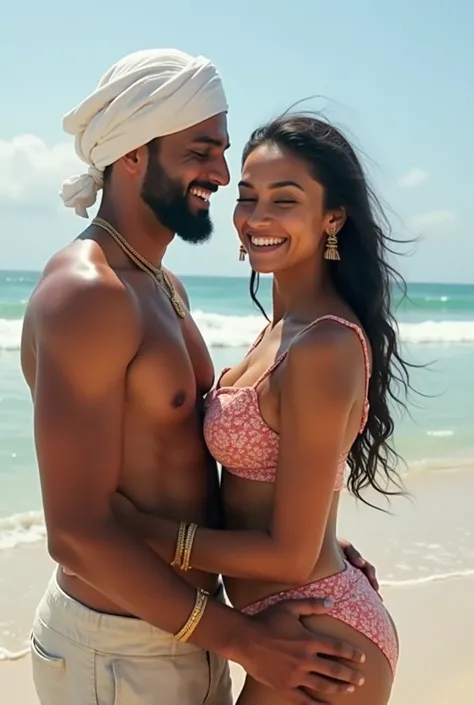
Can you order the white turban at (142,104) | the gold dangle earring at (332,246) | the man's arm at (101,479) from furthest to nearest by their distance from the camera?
1. the gold dangle earring at (332,246)
2. the white turban at (142,104)
3. the man's arm at (101,479)

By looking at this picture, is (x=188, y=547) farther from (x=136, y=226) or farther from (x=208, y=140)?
(x=208, y=140)

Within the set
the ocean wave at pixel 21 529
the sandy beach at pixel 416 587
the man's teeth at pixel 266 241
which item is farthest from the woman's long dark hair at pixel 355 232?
the ocean wave at pixel 21 529

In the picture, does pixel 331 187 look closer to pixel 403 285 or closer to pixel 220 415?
pixel 403 285

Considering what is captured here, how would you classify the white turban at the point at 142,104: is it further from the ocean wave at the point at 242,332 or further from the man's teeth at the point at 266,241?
the ocean wave at the point at 242,332

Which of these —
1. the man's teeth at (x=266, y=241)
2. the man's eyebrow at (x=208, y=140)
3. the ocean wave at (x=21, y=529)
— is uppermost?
the man's eyebrow at (x=208, y=140)

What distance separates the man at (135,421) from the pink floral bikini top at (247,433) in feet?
0.36

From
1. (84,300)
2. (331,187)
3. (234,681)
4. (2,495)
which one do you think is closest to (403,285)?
(331,187)

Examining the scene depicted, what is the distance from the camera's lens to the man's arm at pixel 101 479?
2.30 meters

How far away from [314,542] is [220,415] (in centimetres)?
47

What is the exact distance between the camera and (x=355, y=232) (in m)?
2.85

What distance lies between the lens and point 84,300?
2.34 meters

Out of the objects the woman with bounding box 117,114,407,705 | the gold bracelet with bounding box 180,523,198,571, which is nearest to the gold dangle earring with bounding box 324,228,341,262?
the woman with bounding box 117,114,407,705

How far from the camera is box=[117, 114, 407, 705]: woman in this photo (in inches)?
95.5

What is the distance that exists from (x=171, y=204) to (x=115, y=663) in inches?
54.8
